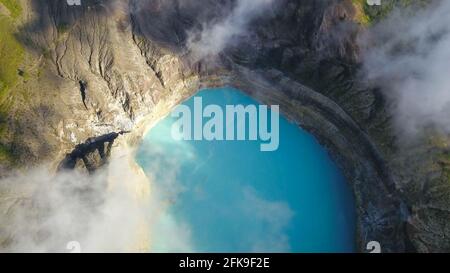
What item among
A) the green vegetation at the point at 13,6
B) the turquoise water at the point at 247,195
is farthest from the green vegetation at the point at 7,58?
the turquoise water at the point at 247,195

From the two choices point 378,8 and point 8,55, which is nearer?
point 8,55

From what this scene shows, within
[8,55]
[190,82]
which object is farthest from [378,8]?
[8,55]

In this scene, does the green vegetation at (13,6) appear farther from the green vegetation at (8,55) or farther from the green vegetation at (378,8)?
the green vegetation at (378,8)

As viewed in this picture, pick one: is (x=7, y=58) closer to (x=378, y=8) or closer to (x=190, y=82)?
(x=190, y=82)

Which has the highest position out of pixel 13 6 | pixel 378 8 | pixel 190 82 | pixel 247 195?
pixel 13 6

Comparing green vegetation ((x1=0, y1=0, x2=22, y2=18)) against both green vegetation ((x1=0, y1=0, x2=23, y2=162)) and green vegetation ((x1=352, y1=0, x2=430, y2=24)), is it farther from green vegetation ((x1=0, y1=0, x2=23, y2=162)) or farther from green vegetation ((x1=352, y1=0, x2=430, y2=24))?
green vegetation ((x1=352, y1=0, x2=430, y2=24))

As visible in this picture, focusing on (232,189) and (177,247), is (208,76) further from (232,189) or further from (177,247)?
(177,247)

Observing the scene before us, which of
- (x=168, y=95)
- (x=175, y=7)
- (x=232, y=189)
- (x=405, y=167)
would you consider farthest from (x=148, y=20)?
(x=405, y=167)
